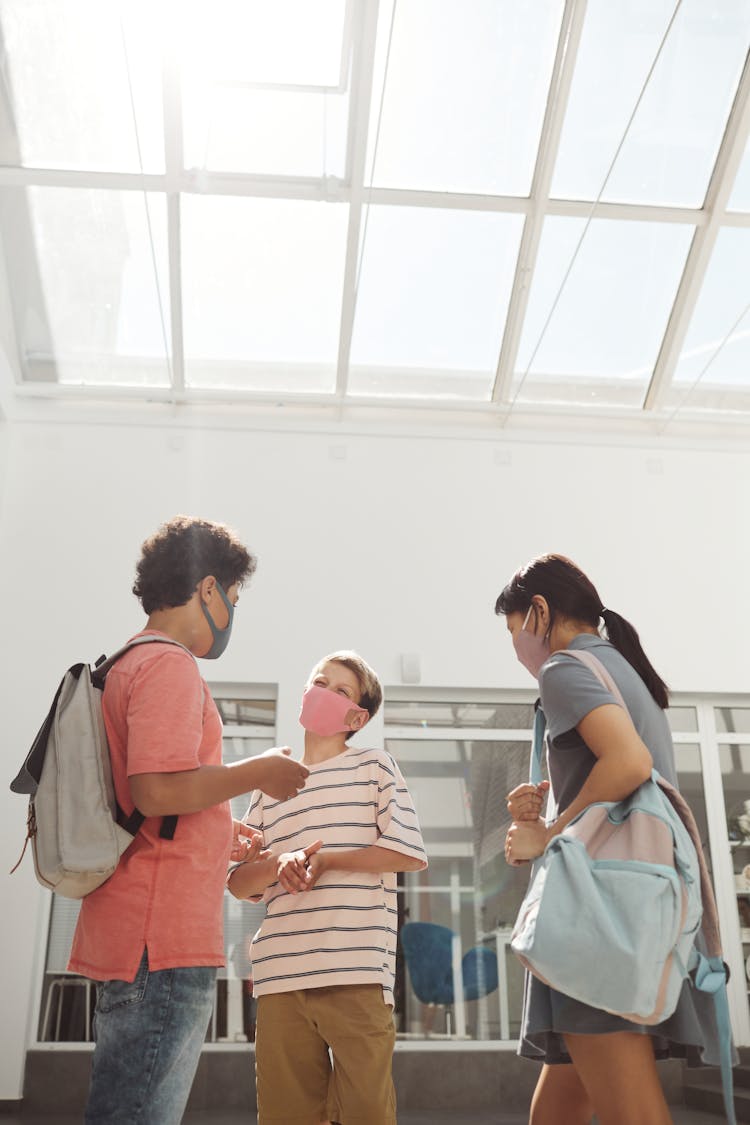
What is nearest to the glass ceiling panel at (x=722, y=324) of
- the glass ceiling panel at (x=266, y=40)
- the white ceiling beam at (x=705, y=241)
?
the white ceiling beam at (x=705, y=241)

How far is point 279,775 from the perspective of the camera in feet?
5.20

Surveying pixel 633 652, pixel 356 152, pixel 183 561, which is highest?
pixel 356 152

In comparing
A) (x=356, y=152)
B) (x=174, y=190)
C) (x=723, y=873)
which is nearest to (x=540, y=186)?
(x=356, y=152)

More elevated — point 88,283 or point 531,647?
point 88,283

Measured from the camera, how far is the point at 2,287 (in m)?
5.27

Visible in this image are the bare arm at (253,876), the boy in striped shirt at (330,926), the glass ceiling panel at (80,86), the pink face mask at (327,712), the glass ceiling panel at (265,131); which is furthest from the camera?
the glass ceiling panel at (265,131)

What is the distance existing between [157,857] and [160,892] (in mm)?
51

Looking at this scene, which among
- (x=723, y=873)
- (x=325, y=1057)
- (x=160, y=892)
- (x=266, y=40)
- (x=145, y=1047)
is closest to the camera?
(x=145, y=1047)

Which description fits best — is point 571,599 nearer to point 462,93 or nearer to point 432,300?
point 462,93

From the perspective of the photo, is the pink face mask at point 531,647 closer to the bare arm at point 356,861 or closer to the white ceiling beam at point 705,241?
the bare arm at point 356,861

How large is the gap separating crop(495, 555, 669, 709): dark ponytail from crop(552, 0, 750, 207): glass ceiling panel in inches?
153

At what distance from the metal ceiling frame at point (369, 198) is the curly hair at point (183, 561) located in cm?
364

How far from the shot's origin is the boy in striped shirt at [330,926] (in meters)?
1.89

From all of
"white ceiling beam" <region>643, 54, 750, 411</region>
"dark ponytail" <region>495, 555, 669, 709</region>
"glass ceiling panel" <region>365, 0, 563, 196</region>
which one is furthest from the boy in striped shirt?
"white ceiling beam" <region>643, 54, 750, 411</region>
